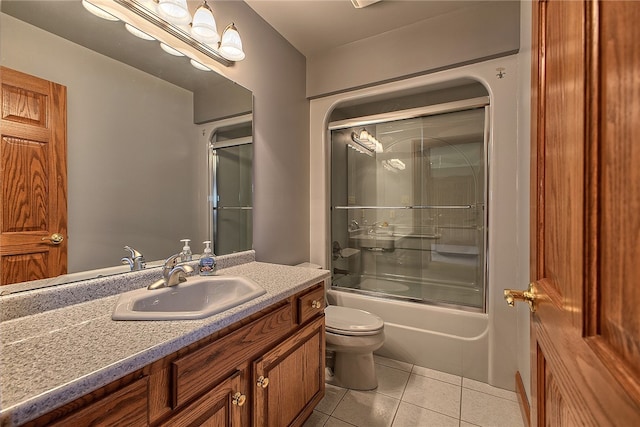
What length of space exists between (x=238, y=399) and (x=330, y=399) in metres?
0.94

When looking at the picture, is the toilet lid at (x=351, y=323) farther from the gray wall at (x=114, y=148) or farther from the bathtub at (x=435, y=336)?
the gray wall at (x=114, y=148)

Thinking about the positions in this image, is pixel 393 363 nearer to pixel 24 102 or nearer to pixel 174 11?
pixel 24 102

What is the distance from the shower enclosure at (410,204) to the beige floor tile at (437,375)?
18.6 inches

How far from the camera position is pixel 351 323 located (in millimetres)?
1699

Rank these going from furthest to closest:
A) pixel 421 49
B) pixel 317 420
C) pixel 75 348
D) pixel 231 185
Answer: pixel 421 49, pixel 231 185, pixel 317 420, pixel 75 348

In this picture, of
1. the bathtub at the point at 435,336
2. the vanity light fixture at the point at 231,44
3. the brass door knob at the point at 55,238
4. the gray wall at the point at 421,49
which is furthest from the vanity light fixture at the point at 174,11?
the bathtub at the point at 435,336

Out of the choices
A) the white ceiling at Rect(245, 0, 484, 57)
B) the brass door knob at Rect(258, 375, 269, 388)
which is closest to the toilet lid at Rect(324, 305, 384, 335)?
the brass door knob at Rect(258, 375, 269, 388)

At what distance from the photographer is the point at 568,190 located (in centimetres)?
50

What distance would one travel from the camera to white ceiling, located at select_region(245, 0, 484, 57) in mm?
1719

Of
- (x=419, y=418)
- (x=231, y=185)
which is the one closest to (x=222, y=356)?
(x=231, y=185)

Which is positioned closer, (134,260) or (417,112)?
(134,260)

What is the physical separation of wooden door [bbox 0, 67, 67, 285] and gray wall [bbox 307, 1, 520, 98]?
1.77 metres

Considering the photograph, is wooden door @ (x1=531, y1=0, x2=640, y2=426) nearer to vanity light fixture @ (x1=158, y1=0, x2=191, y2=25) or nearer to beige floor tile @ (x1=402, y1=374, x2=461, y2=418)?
beige floor tile @ (x1=402, y1=374, x2=461, y2=418)

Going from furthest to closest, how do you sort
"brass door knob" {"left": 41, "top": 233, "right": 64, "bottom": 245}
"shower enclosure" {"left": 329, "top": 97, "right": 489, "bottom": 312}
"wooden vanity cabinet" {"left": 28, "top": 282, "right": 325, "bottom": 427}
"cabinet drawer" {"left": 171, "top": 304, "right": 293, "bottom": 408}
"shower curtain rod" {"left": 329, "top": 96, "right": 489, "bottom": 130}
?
"shower enclosure" {"left": 329, "top": 97, "right": 489, "bottom": 312}, "shower curtain rod" {"left": 329, "top": 96, "right": 489, "bottom": 130}, "brass door knob" {"left": 41, "top": 233, "right": 64, "bottom": 245}, "cabinet drawer" {"left": 171, "top": 304, "right": 293, "bottom": 408}, "wooden vanity cabinet" {"left": 28, "top": 282, "right": 325, "bottom": 427}
